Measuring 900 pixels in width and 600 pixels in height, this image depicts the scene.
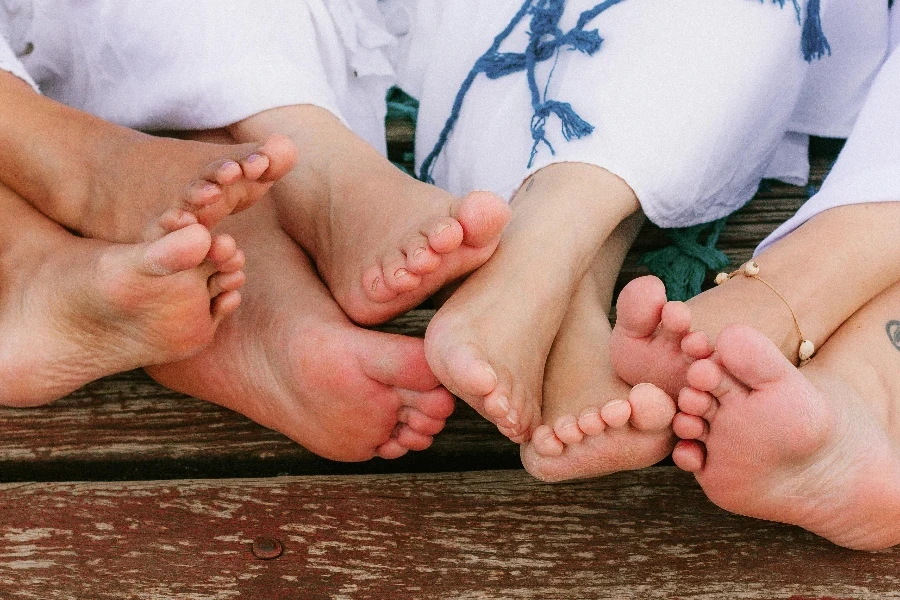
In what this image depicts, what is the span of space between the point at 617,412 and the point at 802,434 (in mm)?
125

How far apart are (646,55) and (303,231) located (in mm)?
383

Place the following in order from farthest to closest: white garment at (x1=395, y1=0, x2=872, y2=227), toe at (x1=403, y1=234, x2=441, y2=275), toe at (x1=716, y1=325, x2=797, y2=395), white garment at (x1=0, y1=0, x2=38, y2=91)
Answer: white garment at (x1=0, y1=0, x2=38, y2=91) < white garment at (x1=395, y1=0, x2=872, y2=227) < toe at (x1=403, y1=234, x2=441, y2=275) < toe at (x1=716, y1=325, x2=797, y2=395)

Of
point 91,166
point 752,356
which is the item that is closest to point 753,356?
point 752,356

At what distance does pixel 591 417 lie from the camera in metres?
0.58

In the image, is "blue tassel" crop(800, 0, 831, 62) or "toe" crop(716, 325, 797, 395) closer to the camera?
"toe" crop(716, 325, 797, 395)

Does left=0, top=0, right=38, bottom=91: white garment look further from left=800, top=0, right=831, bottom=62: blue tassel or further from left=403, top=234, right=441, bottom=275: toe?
left=800, top=0, right=831, bottom=62: blue tassel

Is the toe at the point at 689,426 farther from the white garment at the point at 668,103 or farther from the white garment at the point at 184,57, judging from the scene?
the white garment at the point at 184,57

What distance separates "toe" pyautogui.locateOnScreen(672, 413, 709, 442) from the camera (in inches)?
22.2

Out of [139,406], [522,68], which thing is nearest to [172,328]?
[139,406]

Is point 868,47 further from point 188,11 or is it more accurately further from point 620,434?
point 188,11

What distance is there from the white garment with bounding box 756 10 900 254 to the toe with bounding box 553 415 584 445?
1.01 ft

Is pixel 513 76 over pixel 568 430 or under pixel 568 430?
over

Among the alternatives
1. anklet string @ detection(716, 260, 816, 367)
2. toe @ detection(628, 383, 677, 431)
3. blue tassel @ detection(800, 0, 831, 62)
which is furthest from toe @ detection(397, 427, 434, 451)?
blue tassel @ detection(800, 0, 831, 62)

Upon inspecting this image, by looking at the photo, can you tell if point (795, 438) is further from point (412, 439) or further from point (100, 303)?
point (100, 303)
